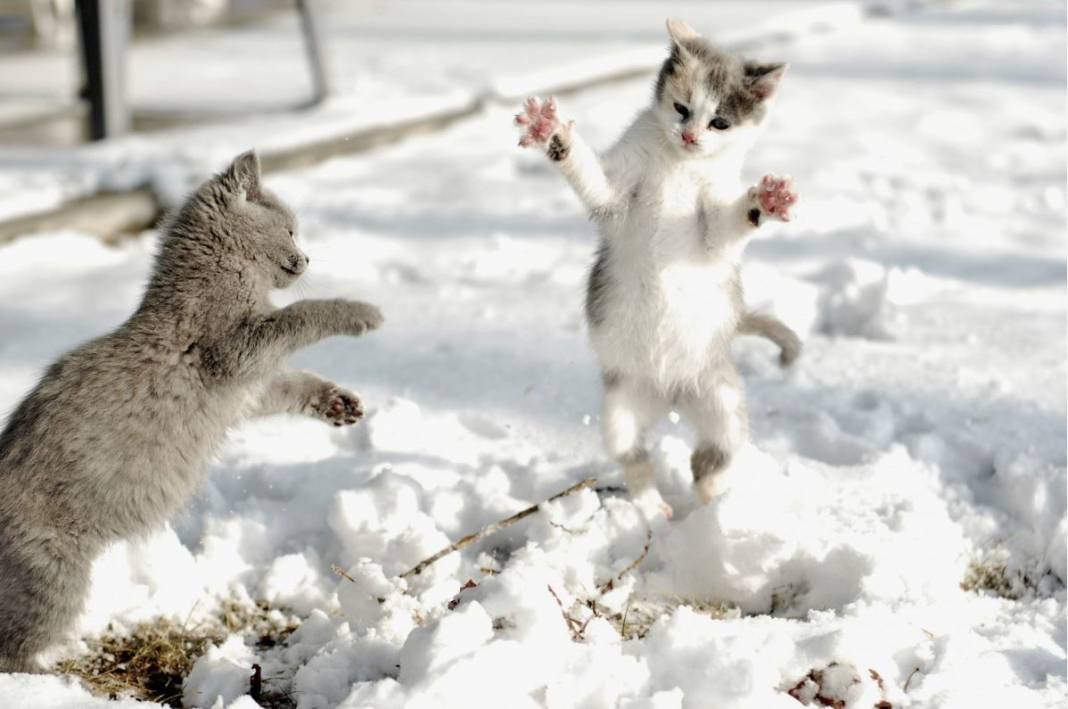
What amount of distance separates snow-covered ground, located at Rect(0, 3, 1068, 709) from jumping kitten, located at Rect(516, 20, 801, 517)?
0.20 metres

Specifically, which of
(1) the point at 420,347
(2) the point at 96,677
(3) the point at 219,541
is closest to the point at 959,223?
(1) the point at 420,347

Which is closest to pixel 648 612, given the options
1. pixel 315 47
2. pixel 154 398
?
pixel 154 398

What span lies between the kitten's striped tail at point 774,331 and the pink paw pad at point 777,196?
1.74 feet

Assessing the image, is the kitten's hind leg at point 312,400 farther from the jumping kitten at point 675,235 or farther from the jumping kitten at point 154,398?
the jumping kitten at point 675,235

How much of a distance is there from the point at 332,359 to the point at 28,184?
7.24ft

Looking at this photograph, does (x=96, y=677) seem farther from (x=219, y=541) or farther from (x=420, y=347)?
(x=420, y=347)

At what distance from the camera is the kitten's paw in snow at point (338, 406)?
2633mm

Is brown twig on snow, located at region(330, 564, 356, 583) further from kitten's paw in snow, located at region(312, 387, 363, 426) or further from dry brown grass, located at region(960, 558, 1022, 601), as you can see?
dry brown grass, located at region(960, 558, 1022, 601)

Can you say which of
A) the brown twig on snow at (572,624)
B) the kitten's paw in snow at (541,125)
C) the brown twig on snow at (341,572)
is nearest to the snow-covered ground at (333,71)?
the brown twig on snow at (341,572)

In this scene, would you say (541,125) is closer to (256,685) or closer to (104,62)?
(256,685)

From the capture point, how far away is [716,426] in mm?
2902

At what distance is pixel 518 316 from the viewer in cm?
415

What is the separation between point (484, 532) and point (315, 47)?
4907mm

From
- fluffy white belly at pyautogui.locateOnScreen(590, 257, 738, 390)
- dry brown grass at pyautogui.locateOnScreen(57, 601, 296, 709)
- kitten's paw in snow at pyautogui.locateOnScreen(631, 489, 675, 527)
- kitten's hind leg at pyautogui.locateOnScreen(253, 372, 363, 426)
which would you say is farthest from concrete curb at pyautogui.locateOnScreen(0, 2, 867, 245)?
kitten's paw in snow at pyautogui.locateOnScreen(631, 489, 675, 527)
